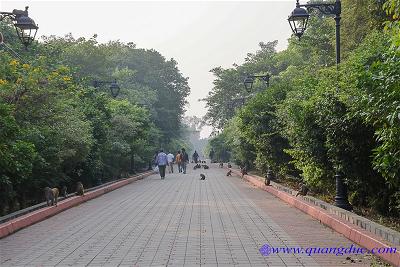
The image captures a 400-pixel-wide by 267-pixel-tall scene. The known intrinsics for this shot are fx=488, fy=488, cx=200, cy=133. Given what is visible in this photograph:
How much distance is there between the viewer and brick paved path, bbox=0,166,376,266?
696 cm

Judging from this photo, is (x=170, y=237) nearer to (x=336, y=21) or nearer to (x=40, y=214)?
(x=40, y=214)

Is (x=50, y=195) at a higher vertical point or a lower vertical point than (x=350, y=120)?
lower

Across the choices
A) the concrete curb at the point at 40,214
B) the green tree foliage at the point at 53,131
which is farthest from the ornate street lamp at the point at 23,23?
the concrete curb at the point at 40,214

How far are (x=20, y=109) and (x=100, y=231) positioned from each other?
249 inches

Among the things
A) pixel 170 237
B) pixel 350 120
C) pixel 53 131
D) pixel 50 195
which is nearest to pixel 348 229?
pixel 350 120

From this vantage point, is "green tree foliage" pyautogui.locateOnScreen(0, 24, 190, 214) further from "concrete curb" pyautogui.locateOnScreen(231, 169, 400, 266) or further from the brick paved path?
"concrete curb" pyautogui.locateOnScreen(231, 169, 400, 266)

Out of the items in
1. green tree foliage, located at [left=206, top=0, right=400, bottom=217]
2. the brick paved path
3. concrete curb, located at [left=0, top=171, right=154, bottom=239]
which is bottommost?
the brick paved path

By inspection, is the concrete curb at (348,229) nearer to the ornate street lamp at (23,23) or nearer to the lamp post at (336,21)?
the lamp post at (336,21)

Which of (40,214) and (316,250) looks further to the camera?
(40,214)

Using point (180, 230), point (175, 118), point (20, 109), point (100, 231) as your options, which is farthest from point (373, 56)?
point (175, 118)

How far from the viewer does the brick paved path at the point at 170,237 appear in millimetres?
6961

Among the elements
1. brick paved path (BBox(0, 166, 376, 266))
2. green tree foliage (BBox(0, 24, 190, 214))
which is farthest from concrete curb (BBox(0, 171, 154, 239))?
green tree foliage (BBox(0, 24, 190, 214))

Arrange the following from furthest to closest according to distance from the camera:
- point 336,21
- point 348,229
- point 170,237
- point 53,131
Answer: point 53,131 < point 336,21 < point 170,237 < point 348,229

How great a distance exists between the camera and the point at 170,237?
28.5 ft
